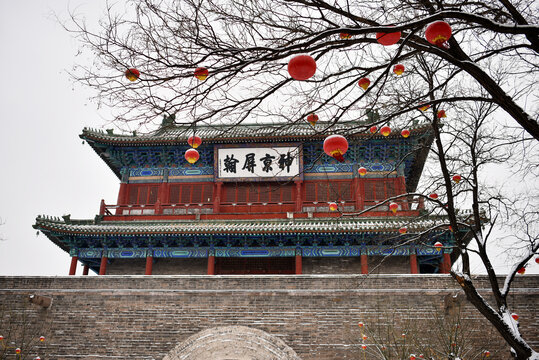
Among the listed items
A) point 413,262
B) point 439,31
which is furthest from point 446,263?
point 439,31

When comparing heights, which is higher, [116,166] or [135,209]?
[116,166]

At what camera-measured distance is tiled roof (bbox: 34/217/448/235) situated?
12250 millimetres

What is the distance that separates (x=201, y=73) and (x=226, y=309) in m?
6.86

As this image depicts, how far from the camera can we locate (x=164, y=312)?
9898 millimetres

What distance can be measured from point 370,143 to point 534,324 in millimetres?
6993

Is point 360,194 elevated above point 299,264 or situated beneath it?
elevated above

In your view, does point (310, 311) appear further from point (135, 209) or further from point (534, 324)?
point (135, 209)

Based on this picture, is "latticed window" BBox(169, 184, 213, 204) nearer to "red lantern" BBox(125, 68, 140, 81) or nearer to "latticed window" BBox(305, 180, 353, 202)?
"latticed window" BBox(305, 180, 353, 202)

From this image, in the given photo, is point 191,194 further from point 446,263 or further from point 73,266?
point 446,263

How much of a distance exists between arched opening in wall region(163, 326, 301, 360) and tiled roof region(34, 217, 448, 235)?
3.50m

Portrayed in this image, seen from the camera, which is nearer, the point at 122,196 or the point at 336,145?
the point at 336,145

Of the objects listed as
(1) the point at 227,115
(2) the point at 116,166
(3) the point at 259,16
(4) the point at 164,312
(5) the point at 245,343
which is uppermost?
(2) the point at 116,166

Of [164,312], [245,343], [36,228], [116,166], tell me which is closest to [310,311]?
[245,343]

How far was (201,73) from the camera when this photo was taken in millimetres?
4180
